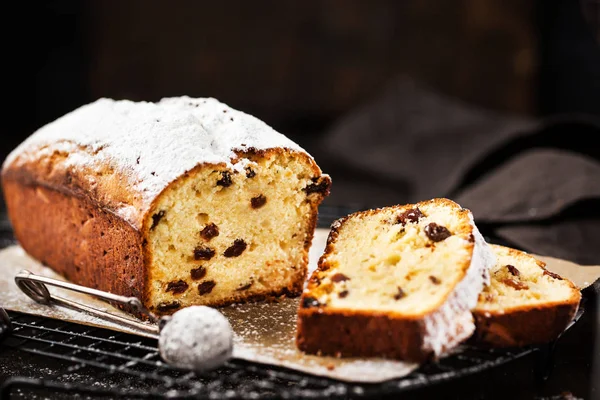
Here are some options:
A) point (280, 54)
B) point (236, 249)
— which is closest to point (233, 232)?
point (236, 249)

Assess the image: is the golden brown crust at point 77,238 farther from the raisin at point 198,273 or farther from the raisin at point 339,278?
the raisin at point 339,278

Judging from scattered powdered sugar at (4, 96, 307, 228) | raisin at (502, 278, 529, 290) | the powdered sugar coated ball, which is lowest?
the powdered sugar coated ball

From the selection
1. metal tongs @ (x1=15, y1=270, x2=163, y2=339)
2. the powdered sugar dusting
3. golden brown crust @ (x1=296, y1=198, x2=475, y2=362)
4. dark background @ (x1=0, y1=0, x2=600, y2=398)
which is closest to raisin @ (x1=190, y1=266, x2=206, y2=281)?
metal tongs @ (x1=15, y1=270, x2=163, y2=339)

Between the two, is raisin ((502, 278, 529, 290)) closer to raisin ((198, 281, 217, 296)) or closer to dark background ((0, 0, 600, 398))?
raisin ((198, 281, 217, 296))

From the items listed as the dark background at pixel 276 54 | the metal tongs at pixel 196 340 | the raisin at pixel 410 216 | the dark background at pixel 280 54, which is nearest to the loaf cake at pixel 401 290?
the raisin at pixel 410 216

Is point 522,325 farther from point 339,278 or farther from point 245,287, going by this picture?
point 245,287

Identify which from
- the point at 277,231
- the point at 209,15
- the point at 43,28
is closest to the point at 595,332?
the point at 277,231
